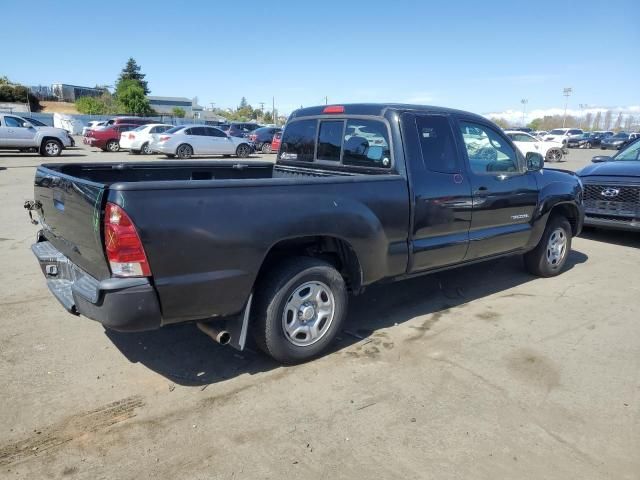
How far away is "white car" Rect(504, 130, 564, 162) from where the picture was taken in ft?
80.0

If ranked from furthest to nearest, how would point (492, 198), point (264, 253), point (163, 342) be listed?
point (492, 198) → point (163, 342) → point (264, 253)

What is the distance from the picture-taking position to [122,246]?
9.05 feet

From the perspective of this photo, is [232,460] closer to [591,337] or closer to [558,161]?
[591,337]

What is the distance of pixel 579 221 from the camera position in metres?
6.18

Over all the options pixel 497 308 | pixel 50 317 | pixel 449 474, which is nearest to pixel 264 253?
pixel 449 474

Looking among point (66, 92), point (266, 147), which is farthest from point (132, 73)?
point (266, 147)

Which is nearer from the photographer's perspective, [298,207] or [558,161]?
[298,207]

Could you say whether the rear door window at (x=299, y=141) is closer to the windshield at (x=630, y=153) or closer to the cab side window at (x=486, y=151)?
the cab side window at (x=486, y=151)

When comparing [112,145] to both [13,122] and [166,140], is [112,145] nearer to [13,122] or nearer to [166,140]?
[13,122]

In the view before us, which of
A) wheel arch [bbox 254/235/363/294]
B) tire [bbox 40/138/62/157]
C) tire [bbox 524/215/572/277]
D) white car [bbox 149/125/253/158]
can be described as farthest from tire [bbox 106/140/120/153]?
wheel arch [bbox 254/235/363/294]

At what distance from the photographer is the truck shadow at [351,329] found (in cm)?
365

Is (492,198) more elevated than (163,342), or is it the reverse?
(492,198)

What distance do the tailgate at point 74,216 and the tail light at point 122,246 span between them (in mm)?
66

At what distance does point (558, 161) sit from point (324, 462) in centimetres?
2824
